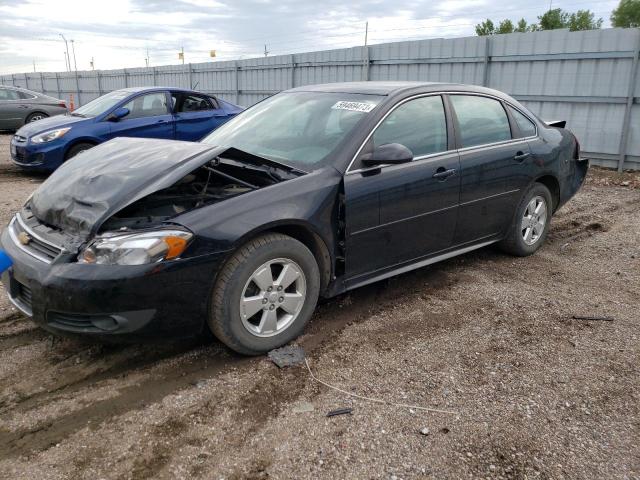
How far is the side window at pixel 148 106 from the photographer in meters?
9.05

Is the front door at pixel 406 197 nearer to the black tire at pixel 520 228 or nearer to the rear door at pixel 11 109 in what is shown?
the black tire at pixel 520 228

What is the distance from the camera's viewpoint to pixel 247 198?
3.05m

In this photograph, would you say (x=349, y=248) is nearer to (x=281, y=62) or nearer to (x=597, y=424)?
(x=597, y=424)

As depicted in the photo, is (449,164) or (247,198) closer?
(247,198)

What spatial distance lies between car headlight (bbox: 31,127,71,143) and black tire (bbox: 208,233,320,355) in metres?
6.86

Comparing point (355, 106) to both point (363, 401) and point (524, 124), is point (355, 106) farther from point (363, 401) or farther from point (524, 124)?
point (363, 401)

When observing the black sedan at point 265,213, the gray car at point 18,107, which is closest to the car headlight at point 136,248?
the black sedan at point 265,213

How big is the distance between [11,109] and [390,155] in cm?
1611

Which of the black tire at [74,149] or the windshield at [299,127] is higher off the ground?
the windshield at [299,127]

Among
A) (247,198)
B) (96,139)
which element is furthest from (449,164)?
(96,139)

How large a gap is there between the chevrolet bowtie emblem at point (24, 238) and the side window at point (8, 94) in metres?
15.4

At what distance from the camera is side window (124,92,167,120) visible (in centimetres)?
905

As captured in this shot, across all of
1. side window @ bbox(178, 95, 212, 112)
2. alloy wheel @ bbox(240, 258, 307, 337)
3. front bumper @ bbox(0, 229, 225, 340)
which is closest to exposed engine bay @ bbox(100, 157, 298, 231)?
front bumper @ bbox(0, 229, 225, 340)

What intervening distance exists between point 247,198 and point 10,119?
16.0 metres
